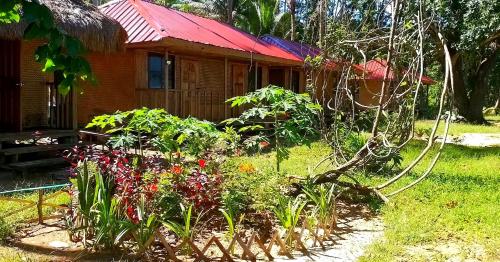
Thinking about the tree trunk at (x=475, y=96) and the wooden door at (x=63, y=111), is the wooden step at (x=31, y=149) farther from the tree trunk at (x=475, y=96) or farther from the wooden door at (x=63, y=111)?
the tree trunk at (x=475, y=96)

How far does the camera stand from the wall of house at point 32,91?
1145cm

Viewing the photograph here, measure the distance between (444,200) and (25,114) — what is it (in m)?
8.91

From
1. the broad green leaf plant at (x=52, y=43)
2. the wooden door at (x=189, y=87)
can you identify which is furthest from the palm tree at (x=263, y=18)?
the broad green leaf plant at (x=52, y=43)

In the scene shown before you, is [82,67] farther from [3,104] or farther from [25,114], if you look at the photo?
[25,114]

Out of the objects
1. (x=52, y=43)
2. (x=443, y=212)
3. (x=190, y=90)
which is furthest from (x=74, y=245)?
(x=190, y=90)

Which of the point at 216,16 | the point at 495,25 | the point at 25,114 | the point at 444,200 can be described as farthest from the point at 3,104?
the point at 216,16

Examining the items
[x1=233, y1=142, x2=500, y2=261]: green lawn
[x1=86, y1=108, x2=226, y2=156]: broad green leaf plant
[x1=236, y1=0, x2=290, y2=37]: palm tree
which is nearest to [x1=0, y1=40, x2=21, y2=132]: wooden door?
[x1=233, y1=142, x2=500, y2=261]: green lawn

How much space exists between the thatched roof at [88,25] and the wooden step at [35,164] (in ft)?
7.63

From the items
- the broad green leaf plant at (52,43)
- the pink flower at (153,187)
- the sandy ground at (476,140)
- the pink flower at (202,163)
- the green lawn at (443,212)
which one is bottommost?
the green lawn at (443,212)

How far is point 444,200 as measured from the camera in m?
7.25

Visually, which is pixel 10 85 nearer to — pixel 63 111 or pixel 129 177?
pixel 63 111

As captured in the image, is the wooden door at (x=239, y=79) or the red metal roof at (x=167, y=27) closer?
the red metal roof at (x=167, y=27)

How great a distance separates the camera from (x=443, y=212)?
258 inches

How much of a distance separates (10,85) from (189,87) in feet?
21.0
